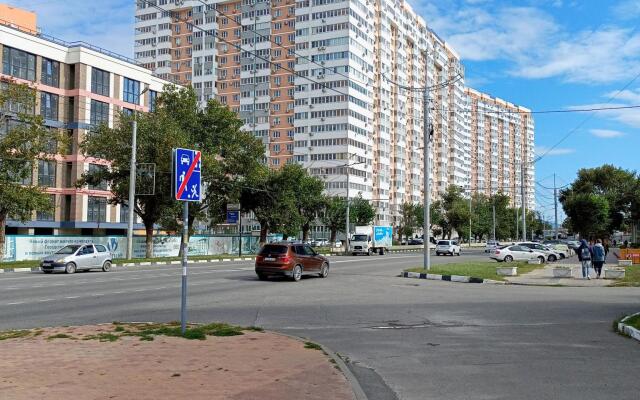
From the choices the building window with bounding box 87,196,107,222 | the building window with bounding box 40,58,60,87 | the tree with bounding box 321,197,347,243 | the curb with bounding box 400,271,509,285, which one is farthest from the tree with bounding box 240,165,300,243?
the curb with bounding box 400,271,509,285

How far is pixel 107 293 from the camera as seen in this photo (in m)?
17.9

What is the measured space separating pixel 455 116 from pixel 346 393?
149287mm

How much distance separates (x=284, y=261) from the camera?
2345 cm

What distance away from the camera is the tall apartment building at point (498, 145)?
170 metres

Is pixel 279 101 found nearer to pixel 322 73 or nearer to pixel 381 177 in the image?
pixel 322 73

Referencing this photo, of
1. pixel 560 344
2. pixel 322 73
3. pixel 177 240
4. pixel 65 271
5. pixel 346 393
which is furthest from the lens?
pixel 322 73

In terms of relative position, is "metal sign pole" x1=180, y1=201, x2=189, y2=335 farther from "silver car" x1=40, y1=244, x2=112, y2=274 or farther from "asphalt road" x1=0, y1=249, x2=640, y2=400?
"silver car" x1=40, y1=244, x2=112, y2=274

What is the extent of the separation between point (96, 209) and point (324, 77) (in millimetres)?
54231

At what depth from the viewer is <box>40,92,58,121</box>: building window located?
185 feet

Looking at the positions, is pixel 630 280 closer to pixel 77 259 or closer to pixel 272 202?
pixel 77 259

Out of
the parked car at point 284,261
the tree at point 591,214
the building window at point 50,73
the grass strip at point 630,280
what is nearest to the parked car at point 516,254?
the grass strip at point 630,280

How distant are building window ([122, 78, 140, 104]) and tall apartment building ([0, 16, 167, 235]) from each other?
73 centimetres

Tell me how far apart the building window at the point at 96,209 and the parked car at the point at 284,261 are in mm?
42466

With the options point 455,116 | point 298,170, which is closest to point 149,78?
point 298,170
